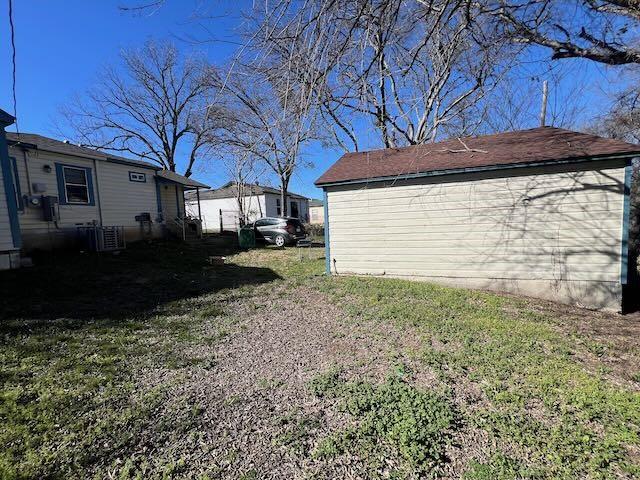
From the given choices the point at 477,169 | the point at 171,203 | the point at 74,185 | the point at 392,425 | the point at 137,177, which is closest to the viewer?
the point at 392,425

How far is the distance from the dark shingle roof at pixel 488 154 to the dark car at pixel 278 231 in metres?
6.02

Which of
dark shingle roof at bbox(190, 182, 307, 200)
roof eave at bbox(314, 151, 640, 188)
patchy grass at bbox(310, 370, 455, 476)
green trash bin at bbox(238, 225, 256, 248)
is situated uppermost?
dark shingle roof at bbox(190, 182, 307, 200)

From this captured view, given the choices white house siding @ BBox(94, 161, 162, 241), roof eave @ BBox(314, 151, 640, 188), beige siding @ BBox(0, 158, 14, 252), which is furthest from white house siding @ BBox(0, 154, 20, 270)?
roof eave @ BBox(314, 151, 640, 188)

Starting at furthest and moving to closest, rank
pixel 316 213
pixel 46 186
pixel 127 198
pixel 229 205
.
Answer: pixel 316 213 → pixel 229 205 → pixel 127 198 → pixel 46 186

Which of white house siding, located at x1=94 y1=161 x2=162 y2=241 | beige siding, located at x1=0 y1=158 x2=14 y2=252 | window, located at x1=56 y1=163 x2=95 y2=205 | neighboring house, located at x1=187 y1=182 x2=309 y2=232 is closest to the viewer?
beige siding, located at x1=0 y1=158 x2=14 y2=252

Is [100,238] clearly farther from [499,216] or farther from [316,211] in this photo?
[316,211]

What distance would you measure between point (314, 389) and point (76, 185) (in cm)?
1107

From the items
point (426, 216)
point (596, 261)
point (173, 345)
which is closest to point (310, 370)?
point (173, 345)

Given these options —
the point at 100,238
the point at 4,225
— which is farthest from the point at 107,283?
the point at 100,238

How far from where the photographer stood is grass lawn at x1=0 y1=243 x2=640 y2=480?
6.77ft

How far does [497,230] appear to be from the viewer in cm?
672

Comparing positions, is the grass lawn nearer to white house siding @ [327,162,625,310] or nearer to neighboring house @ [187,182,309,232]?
white house siding @ [327,162,625,310]

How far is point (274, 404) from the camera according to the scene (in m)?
2.70

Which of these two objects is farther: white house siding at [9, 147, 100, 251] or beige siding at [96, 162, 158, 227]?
beige siding at [96, 162, 158, 227]
